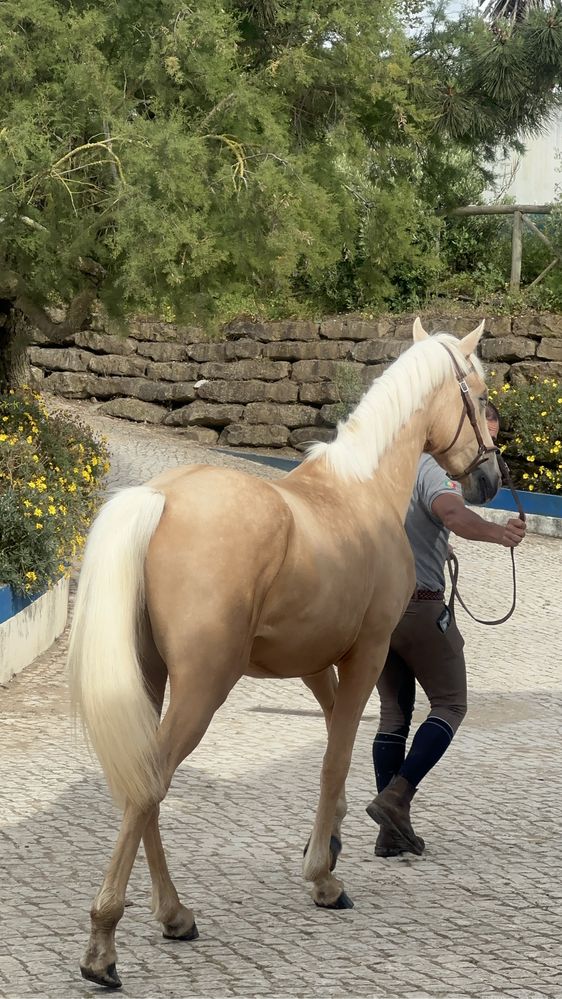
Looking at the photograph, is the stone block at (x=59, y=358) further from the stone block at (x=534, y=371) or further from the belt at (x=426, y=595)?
the belt at (x=426, y=595)

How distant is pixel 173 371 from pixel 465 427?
15.6 m

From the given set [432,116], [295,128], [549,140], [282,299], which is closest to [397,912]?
[295,128]

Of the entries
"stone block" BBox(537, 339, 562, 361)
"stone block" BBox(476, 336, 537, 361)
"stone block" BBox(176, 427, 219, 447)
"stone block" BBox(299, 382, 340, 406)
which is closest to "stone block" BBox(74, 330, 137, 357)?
"stone block" BBox(176, 427, 219, 447)

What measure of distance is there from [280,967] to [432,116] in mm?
10835

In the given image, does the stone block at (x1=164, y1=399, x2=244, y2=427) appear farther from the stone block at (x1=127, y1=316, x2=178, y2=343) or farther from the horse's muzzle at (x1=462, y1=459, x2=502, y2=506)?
the horse's muzzle at (x1=462, y1=459, x2=502, y2=506)

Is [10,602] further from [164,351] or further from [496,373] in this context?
[164,351]

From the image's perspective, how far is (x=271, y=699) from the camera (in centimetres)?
824

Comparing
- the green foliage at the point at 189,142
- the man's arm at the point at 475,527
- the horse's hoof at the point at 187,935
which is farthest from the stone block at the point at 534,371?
the horse's hoof at the point at 187,935

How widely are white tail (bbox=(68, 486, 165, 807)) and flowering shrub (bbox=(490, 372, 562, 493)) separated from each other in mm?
11390

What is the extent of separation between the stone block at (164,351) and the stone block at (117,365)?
162 millimetres

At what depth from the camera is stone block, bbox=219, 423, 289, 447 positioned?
18922 mm

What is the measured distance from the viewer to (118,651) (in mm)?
3916

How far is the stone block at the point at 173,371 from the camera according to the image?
2008cm

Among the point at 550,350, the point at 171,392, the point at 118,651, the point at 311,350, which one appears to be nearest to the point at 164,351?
the point at 171,392
